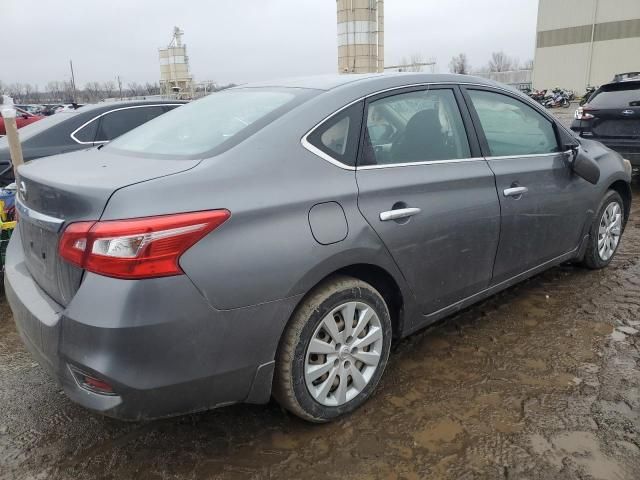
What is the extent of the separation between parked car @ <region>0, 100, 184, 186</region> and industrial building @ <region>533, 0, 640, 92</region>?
41524mm

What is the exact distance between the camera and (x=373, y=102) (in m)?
2.65

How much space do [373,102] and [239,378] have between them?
1.49m

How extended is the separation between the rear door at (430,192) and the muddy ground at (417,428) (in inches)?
17.8

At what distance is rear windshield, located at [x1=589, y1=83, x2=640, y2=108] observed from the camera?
271 inches

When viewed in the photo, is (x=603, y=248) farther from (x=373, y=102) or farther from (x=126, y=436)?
(x=126, y=436)

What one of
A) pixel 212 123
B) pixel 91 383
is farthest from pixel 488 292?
pixel 91 383

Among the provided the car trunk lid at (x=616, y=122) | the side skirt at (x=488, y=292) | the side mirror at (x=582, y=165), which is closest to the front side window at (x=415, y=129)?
the side skirt at (x=488, y=292)

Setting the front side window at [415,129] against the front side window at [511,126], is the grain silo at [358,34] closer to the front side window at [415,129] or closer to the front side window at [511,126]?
the front side window at [511,126]

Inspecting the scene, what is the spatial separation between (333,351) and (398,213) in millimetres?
726

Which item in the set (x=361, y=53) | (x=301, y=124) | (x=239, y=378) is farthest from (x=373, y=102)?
(x=361, y=53)

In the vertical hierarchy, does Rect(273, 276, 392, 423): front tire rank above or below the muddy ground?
above

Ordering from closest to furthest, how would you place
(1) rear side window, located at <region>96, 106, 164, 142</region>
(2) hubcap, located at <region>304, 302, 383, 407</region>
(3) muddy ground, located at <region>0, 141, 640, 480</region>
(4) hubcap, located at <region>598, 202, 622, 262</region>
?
(3) muddy ground, located at <region>0, 141, 640, 480</region>, (2) hubcap, located at <region>304, 302, 383, 407</region>, (4) hubcap, located at <region>598, 202, 622, 262</region>, (1) rear side window, located at <region>96, 106, 164, 142</region>

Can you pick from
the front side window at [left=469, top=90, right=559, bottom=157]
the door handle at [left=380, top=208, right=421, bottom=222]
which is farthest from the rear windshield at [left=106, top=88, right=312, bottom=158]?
the front side window at [left=469, top=90, right=559, bottom=157]

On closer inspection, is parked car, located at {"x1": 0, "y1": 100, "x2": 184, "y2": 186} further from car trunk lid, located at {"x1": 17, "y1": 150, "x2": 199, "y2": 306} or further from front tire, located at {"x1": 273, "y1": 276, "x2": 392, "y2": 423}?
front tire, located at {"x1": 273, "y1": 276, "x2": 392, "y2": 423}
